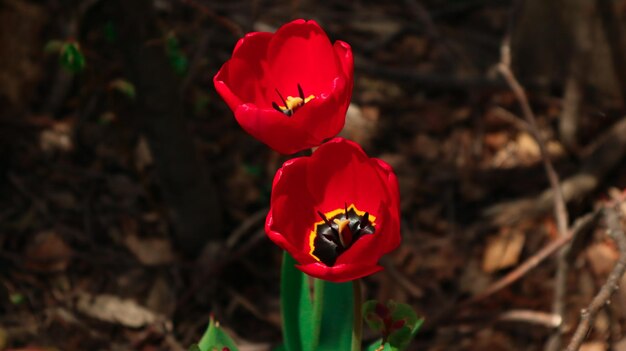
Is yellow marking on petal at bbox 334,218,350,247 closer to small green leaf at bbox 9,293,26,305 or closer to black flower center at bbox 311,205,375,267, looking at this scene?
black flower center at bbox 311,205,375,267

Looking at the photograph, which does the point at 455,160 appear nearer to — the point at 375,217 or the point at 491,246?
the point at 491,246

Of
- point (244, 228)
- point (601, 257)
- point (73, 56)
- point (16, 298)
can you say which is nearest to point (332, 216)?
point (73, 56)

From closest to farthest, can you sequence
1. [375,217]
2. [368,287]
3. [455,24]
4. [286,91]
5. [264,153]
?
[375,217] → [286,91] → [368,287] → [264,153] → [455,24]

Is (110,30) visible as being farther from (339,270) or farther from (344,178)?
(339,270)

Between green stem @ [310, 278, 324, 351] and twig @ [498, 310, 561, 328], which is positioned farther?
twig @ [498, 310, 561, 328]

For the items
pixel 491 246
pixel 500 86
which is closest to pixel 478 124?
pixel 500 86

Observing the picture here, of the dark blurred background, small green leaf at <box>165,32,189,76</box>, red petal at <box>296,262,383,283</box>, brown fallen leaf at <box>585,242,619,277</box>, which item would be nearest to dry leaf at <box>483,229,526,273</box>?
the dark blurred background
